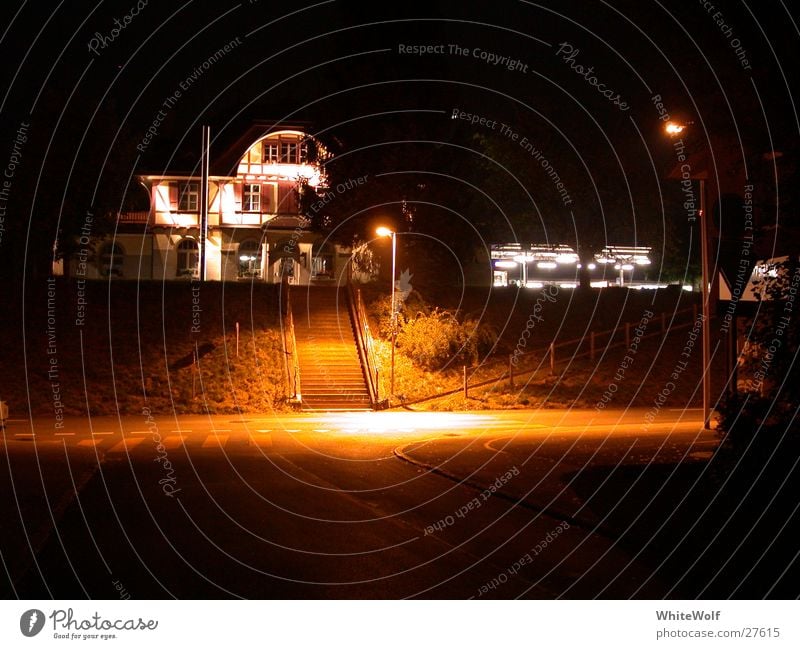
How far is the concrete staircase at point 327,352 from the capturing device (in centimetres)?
3681

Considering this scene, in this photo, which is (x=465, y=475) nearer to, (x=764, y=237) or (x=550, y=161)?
(x=764, y=237)

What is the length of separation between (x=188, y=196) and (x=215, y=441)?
133 ft

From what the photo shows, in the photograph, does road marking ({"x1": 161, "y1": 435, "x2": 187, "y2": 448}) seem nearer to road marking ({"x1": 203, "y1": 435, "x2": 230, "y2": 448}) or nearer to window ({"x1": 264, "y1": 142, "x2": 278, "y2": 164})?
road marking ({"x1": 203, "y1": 435, "x2": 230, "y2": 448})

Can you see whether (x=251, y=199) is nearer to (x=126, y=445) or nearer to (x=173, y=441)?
(x=173, y=441)

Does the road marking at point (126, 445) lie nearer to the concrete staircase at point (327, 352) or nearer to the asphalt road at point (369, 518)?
the asphalt road at point (369, 518)

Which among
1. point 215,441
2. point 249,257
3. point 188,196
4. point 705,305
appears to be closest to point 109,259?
A: point 188,196

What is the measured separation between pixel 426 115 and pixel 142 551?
35899 millimetres

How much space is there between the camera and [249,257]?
61812 mm

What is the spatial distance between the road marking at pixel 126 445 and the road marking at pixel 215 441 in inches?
63.2

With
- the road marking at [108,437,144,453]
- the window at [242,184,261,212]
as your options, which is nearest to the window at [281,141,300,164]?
the window at [242,184,261,212]

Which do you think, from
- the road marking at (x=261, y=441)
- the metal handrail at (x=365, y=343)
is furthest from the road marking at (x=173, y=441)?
the metal handrail at (x=365, y=343)

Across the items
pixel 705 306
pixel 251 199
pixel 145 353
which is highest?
Result: pixel 251 199

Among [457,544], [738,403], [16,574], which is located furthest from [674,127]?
[16,574]

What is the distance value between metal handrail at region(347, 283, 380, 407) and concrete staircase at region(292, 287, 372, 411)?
0.26 metres
